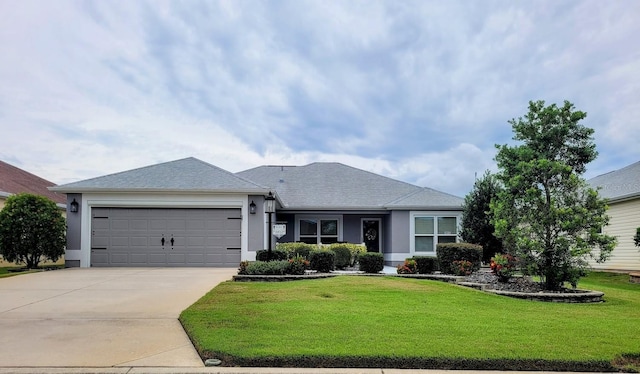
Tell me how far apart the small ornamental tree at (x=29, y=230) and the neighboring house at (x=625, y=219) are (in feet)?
63.8

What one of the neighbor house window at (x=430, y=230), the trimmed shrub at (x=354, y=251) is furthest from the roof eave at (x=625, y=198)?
the trimmed shrub at (x=354, y=251)

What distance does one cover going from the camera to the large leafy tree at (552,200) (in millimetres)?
10461

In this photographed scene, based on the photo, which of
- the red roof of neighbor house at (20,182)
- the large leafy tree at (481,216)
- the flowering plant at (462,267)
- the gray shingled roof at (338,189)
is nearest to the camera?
the flowering plant at (462,267)

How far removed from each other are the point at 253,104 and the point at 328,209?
6.37 m

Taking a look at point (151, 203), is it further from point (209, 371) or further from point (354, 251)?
point (209, 371)

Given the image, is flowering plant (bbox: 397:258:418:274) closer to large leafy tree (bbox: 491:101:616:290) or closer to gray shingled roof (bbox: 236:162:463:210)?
large leafy tree (bbox: 491:101:616:290)

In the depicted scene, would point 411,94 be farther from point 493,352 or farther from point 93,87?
point 493,352

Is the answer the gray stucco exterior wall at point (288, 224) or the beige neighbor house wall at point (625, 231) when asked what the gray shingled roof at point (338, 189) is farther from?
the beige neighbor house wall at point (625, 231)

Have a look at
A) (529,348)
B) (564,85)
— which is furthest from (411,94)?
(529,348)

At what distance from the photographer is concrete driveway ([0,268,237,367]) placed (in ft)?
17.4

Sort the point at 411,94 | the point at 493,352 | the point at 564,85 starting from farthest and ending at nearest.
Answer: the point at 411,94 → the point at 564,85 → the point at 493,352

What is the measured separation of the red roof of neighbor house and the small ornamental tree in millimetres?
3171

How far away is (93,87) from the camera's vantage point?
15.2m

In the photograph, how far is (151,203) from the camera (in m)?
17.1
